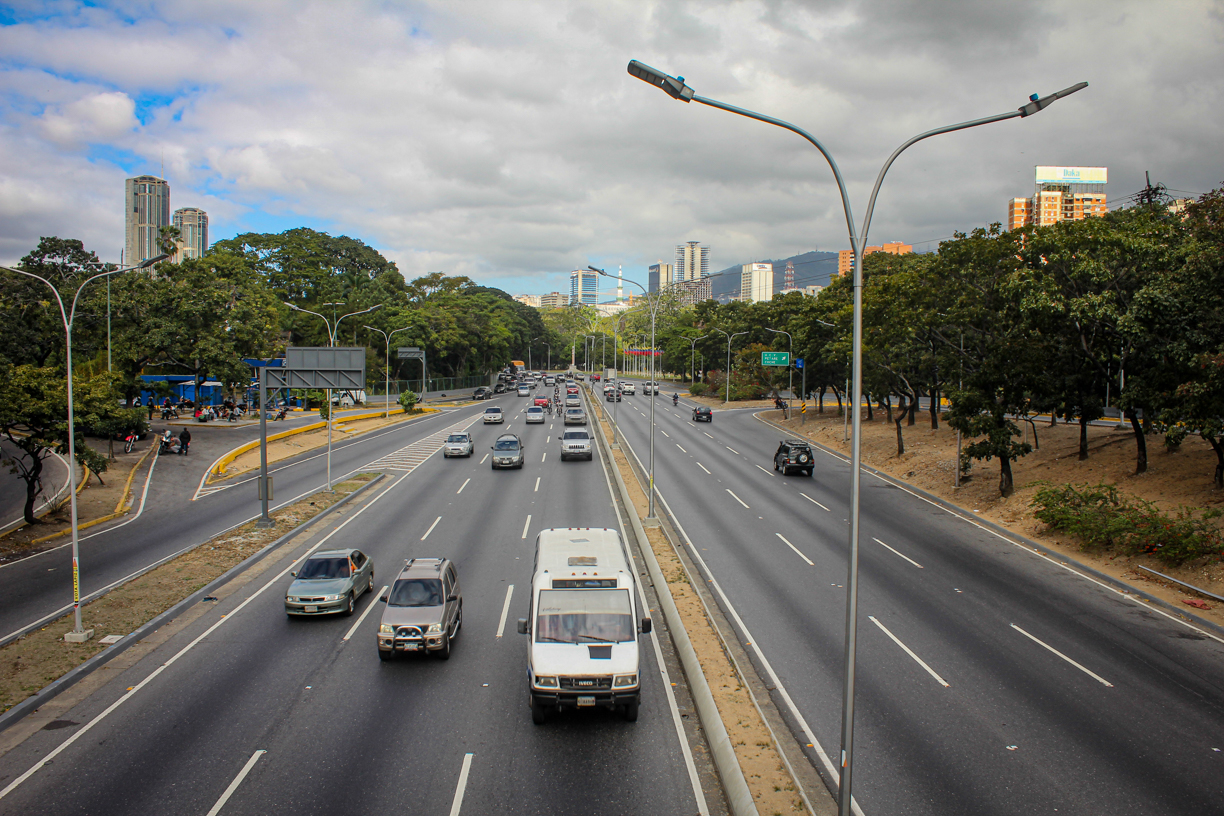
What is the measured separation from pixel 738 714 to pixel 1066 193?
19787 centimetres

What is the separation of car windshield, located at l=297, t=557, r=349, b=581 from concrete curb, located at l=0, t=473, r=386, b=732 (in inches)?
127

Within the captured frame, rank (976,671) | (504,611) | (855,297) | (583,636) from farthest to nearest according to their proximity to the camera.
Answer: (504,611) → (976,671) → (583,636) → (855,297)

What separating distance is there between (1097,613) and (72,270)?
202 ft

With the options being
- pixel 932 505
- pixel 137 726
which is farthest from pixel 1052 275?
pixel 137 726

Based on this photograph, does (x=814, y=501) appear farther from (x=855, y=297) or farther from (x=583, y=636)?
(x=855, y=297)

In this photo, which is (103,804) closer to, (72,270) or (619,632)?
(619,632)

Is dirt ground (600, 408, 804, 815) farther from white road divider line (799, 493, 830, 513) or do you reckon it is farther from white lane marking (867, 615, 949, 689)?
white road divider line (799, 493, 830, 513)

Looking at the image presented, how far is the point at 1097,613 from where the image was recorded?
16953 millimetres

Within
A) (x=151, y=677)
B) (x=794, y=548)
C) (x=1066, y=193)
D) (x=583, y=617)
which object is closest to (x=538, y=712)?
(x=583, y=617)

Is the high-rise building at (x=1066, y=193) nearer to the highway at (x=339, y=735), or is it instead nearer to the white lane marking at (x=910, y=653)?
the white lane marking at (x=910, y=653)

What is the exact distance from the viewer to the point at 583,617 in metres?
11.8

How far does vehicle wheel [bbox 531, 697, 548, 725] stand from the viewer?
11090mm

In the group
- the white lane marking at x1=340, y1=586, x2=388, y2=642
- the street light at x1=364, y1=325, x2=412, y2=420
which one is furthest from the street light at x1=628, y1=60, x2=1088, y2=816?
the street light at x1=364, y1=325, x2=412, y2=420

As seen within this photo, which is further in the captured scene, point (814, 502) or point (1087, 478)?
point (814, 502)
